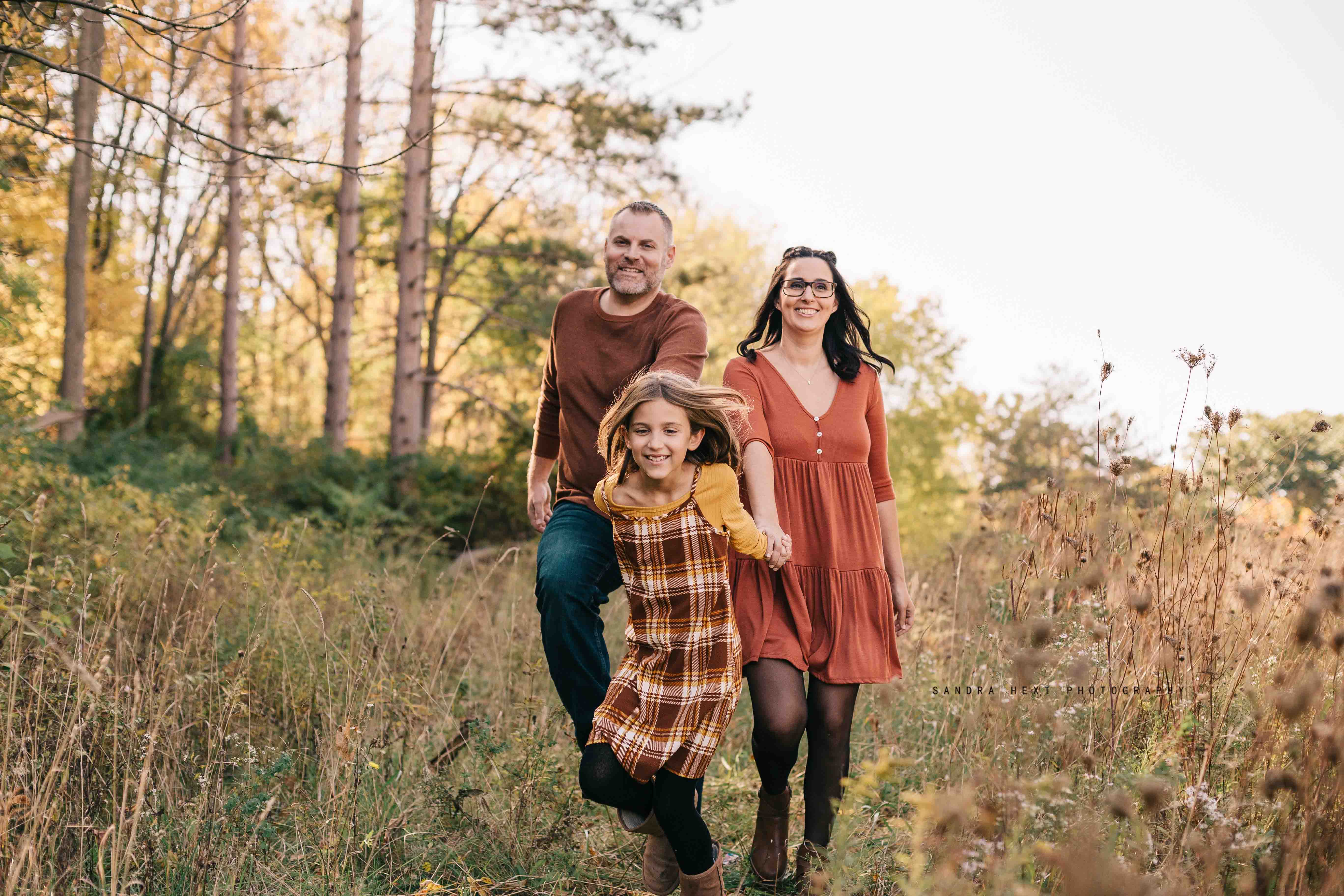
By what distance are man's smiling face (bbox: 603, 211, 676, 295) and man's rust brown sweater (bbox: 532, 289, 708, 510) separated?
0.39 feet

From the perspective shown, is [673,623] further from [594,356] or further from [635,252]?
[635,252]

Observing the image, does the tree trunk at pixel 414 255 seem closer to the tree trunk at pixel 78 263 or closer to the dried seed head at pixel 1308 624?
the tree trunk at pixel 78 263

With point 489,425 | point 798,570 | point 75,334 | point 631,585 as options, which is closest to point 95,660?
point 631,585


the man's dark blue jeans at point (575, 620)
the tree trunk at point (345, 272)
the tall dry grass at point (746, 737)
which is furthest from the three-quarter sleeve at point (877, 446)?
the tree trunk at point (345, 272)

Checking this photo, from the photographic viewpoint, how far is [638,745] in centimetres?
306

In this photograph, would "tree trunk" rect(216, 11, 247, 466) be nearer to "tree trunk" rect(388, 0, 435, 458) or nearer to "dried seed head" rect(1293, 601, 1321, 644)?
"tree trunk" rect(388, 0, 435, 458)

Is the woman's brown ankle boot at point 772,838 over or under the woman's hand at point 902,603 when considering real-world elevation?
under

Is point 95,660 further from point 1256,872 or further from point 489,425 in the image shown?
point 489,425

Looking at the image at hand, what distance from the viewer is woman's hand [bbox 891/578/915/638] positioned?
149 inches

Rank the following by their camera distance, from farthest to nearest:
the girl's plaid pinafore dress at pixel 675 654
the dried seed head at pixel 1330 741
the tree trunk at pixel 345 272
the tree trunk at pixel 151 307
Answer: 1. the tree trunk at pixel 151 307
2. the tree trunk at pixel 345 272
3. the girl's plaid pinafore dress at pixel 675 654
4. the dried seed head at pixel 1330 741

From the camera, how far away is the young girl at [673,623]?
307cm

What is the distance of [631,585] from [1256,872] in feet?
6.03

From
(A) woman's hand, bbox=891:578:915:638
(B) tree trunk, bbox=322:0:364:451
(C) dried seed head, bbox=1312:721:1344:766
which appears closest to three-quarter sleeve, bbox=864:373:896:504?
(A) woman's hand, bbox=891:578:915:638

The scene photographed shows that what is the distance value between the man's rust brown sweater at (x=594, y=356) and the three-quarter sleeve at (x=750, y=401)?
0.13 meters
